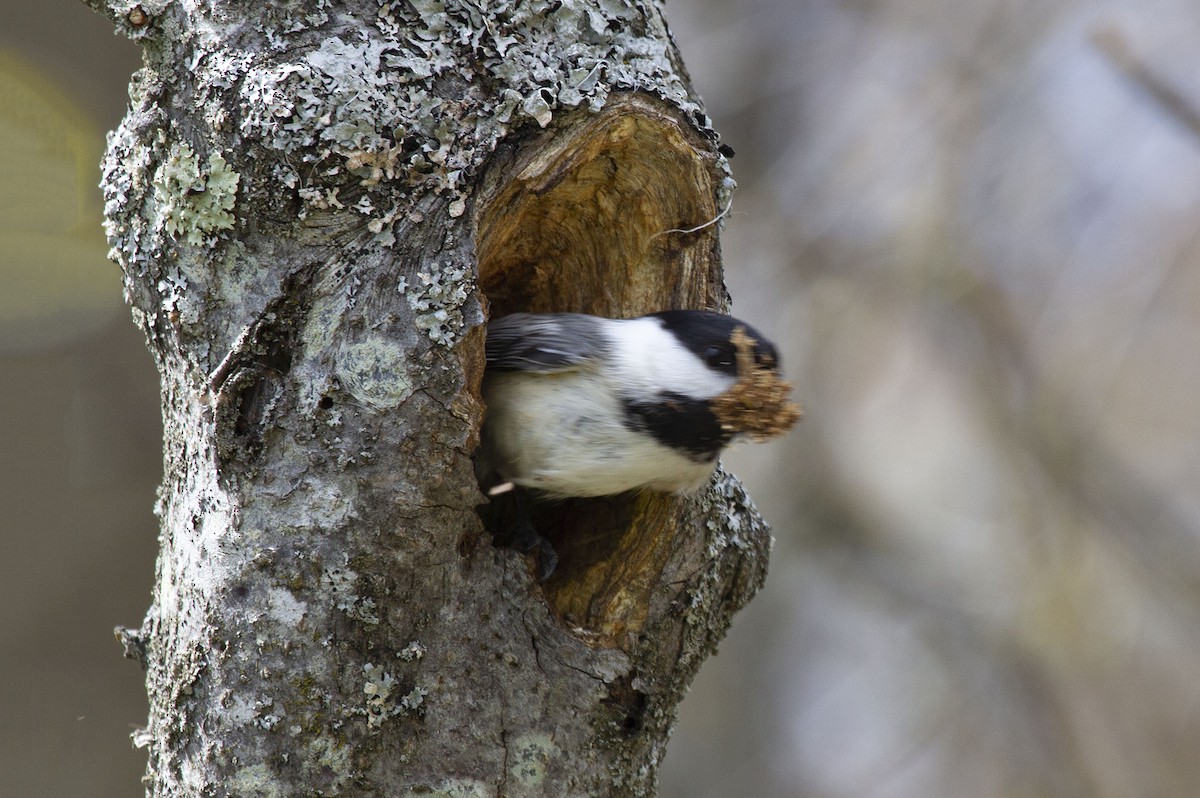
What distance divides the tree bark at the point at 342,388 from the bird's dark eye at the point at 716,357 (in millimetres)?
291

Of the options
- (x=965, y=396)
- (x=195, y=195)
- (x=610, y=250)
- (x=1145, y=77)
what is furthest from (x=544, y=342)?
(x=1145, y=77)

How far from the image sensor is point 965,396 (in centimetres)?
321

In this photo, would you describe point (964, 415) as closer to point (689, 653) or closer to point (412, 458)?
point (689, 653)

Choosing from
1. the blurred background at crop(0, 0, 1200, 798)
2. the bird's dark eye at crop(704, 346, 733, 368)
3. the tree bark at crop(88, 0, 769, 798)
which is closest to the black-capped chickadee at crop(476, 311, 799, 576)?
the bird's dark eye at crop(704, 346, 733, 368)

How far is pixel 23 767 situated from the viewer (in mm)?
2172

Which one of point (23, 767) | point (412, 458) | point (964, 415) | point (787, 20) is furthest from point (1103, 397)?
point (23, 767)

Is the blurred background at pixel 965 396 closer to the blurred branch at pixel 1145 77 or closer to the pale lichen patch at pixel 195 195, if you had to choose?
the blurred branch at pixel 1145 77

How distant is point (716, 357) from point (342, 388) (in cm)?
47

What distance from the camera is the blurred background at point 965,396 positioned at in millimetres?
2998

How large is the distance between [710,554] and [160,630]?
0.73 metres

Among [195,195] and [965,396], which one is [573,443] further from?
[965,396]

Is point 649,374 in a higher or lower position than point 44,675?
higher

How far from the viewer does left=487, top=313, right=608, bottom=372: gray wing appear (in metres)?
1.34

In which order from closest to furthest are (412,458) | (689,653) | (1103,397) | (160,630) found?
(412,458)
(160,630)
(689,653)
(1103,397)
